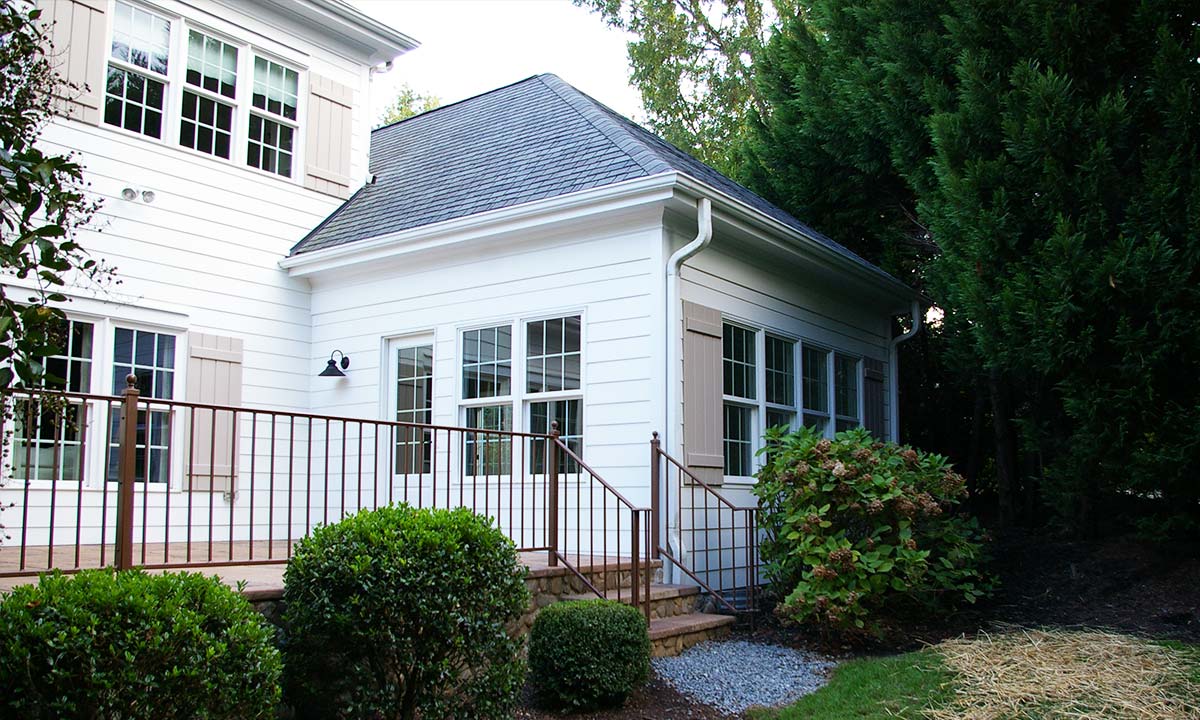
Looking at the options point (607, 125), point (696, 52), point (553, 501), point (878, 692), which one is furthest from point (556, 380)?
point (696, 52)

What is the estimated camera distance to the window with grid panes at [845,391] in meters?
9.84

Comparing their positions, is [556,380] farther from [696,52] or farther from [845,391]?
[696,52]

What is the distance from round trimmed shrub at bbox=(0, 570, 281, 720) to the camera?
305 cm

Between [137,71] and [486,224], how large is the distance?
10.9 ft

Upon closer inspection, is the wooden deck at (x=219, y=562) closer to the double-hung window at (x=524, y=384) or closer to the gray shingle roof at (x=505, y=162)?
the double-hung window at (x=524, y=384)

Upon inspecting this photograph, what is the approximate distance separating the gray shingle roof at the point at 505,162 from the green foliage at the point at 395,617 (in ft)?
12.1

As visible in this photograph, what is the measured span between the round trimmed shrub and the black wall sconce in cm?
540

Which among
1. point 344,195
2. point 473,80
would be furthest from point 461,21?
point 344,195

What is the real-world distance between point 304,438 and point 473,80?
77.6 ft

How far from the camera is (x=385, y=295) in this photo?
28.6 ft

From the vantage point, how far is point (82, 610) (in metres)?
3.11

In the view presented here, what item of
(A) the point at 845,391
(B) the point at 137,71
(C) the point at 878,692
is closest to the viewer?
(C) the point at 878,692

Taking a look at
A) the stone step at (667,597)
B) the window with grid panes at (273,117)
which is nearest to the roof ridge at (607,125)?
the window with grid panes at (273,117)

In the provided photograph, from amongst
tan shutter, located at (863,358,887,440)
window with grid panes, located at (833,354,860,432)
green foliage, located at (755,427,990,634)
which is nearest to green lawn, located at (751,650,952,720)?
green foliage, located at (755,427,990,634)
